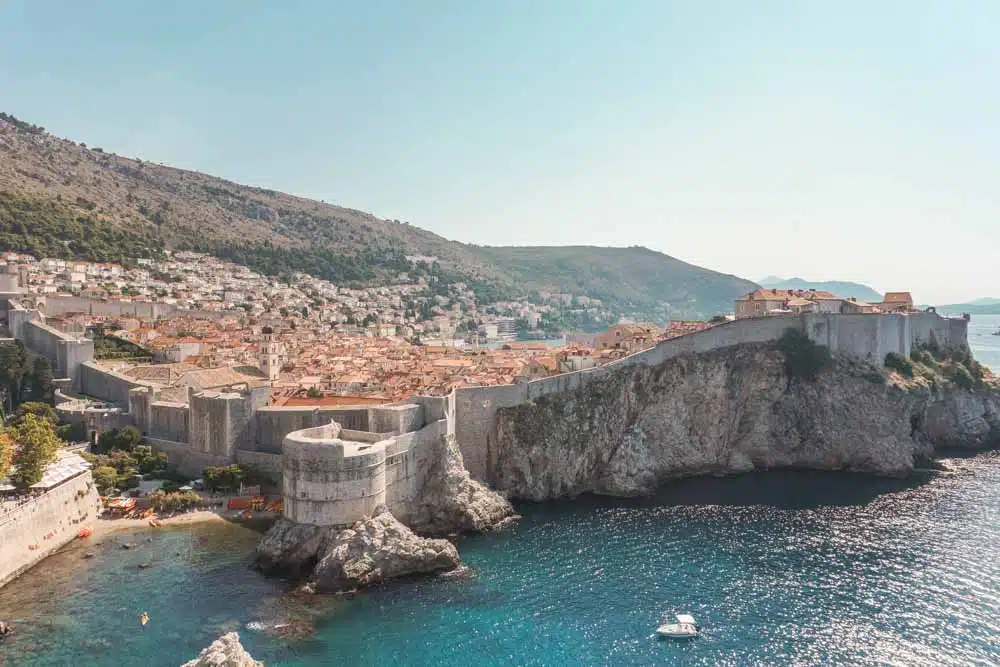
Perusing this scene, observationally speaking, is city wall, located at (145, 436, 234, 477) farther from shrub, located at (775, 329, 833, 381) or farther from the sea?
shrub, located at (775, 329, 833, 381)

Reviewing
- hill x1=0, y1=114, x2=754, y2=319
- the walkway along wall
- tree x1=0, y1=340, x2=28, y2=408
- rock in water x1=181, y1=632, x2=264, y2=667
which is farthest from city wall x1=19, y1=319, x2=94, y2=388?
rock in water x1=181, y1=632, x2=264, y2=667

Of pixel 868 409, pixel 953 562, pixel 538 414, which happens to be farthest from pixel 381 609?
pixel 868 409

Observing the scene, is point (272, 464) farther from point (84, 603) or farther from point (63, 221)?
point (63, 221)

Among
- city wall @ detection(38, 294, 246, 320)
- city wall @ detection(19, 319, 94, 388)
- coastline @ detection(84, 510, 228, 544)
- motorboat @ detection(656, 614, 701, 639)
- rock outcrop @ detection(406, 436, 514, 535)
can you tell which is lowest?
motorboat @ detection(656, 614, 701, 639)

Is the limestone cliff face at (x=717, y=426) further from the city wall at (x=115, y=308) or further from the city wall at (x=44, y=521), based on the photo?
the city wall at (x=115, y=308)

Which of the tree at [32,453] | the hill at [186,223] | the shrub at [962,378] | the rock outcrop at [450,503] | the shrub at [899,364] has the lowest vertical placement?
the rock outcrop at [450,503]

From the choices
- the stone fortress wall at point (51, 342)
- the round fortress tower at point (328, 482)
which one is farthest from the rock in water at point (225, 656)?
the stone fortress wall at point (51, 342)
